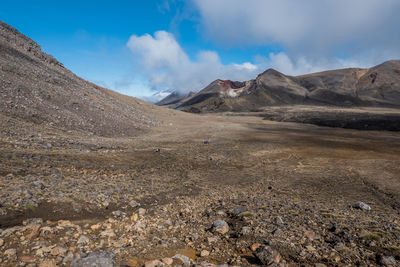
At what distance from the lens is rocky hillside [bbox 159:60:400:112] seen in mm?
141000

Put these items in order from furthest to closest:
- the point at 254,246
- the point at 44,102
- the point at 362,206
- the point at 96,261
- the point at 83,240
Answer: the point at 44,102
the point at 362,206
the point at 254,246
the point at 83,240
the point at 96,261

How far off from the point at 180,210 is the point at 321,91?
185648 millimetres

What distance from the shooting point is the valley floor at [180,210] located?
5.01 m

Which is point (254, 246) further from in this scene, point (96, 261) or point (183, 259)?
point (96, 261)

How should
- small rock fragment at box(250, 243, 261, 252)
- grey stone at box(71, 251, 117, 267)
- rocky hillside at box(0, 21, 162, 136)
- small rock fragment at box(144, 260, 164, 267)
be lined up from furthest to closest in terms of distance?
rocky hillside at box(0, 21, 162, 136) < small rock fragment at box(250, 243, 261, 252) < small rock fragment at box(144, 260, 164, 267) < grey stone at box(71, 251, 117, 267)

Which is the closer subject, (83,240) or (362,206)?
(83,240)

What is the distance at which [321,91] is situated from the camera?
165 meters

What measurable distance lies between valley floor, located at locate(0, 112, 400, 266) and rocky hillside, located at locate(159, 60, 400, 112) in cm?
11790

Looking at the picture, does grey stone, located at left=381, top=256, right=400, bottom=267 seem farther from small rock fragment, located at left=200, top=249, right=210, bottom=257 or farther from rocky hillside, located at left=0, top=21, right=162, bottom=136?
rocky hillside, located at left=0, top=21, right=162, bottom=136

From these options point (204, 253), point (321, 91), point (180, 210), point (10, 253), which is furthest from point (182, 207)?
point (321, 91)

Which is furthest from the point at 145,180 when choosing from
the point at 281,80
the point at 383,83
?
the point at 383,83

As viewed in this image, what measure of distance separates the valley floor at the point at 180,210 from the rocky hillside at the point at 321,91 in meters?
118

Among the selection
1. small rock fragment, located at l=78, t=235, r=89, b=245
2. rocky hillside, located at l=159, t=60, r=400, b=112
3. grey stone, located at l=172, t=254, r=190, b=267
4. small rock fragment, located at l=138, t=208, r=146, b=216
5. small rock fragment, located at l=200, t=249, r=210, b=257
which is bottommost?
small rock fragment, located at l=200, t=249, r=210, b=257

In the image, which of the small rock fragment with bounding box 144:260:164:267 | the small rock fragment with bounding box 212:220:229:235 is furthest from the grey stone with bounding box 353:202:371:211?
the small rock fragment with bounding box 144:260:164:267
